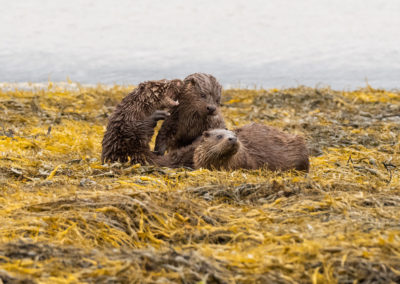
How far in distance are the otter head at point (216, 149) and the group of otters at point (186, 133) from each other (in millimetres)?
12

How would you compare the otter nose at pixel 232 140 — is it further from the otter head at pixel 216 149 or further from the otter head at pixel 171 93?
the otter head at pixel 171 93

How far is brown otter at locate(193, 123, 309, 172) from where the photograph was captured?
210 inches

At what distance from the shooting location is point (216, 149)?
17.3 ft

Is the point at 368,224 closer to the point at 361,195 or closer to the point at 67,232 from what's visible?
the point at 361,195

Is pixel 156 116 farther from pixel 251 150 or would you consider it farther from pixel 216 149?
pixel 251 150

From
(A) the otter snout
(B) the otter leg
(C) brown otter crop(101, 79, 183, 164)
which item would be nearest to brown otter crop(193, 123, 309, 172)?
(A) the otter snout

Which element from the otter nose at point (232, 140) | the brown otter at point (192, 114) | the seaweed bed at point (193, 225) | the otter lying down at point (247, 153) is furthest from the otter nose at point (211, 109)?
the seaweed bed at point (193, 225)

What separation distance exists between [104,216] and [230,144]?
2130 millimetres

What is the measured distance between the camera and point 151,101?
5918 mm

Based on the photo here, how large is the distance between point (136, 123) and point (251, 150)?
4.80 feet

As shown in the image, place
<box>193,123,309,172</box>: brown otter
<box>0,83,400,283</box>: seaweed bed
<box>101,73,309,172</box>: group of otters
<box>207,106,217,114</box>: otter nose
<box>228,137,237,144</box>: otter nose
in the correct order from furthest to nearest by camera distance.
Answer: <box>207,106,217,114</box>: otter nose → <box>101,73,309,172</box>: group of otters → <box>193,123,309,172</box>: brown otter → <box>228,137,237,144</box>: otter nose → <box>0,83,400,283</box>: seaweed bed

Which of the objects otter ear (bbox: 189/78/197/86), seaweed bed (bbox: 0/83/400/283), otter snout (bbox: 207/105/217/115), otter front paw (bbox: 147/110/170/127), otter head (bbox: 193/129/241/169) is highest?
otter ear (bbox: 189/78/197/86)

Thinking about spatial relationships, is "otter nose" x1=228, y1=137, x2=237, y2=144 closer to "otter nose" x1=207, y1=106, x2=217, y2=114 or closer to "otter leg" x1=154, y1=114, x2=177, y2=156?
"otter nose" x1=207, y1=106, x2=217, y2=114

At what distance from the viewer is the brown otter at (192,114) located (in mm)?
6066
